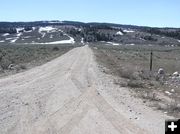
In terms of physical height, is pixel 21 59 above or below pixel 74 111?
below

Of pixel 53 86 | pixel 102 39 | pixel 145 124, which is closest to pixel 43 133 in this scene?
pixel 145 124

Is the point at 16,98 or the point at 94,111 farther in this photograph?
the point at 16,98

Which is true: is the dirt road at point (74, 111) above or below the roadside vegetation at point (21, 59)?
above

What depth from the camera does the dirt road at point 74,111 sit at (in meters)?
12.6

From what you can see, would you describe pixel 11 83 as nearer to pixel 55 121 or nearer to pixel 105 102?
pixel 105 102

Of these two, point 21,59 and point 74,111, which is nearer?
point 74,111

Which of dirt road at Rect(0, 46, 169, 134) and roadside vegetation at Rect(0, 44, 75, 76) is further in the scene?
roadside vegetation at Rect(0, 44, 75, 76)

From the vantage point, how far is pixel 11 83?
Result: 24734 mm

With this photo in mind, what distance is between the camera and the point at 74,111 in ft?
49.5

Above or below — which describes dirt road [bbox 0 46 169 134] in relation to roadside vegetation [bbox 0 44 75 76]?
above

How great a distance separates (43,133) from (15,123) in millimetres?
1847

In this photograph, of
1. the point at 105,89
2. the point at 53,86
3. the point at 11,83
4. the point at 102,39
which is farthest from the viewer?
the point at 102,39

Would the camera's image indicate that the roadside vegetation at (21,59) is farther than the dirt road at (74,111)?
Yes

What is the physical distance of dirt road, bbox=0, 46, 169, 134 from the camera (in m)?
12.6
